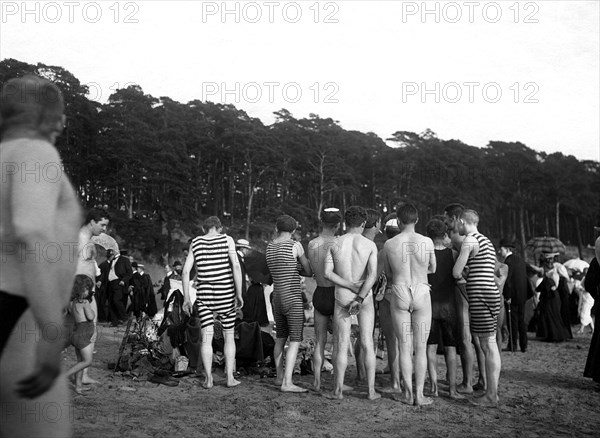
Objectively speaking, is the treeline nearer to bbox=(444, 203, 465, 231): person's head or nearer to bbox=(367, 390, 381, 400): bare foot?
bbox=(444, 203, 465, 231): person's head

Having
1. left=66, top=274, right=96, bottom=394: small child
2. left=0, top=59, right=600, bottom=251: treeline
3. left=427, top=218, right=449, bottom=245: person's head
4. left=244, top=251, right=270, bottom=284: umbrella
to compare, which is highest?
left=0, top=59, right=600, bottom=251: treeline

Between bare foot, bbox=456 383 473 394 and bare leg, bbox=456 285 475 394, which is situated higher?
bare leg, bbox=456 285 475 394

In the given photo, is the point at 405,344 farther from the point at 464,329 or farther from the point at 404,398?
the point at 464,329

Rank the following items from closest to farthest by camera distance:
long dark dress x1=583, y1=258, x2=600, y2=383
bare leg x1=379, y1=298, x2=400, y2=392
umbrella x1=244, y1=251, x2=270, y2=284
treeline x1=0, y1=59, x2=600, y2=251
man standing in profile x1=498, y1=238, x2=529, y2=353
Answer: bare leg x1=379, y1=298, x2=400, y2=392 → long dark dress x1=583, y1=258, x2=600, y2=383 → umbrella x1=244, y1=251, x2=270, y2=284 → man standing in profile x1=498, y1=238, x2=529, y2=353 → treeline x1=0, y1=59, x2=600, y2=251

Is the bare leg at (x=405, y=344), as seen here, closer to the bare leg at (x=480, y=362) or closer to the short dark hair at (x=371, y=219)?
the bare leg at (x=480, y=362)

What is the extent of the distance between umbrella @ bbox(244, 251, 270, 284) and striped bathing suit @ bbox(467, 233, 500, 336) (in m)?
2.81

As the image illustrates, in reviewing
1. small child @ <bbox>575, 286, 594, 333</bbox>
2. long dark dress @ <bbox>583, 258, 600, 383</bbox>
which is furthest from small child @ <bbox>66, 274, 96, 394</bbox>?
small child @ <bbox>575, 286, 594, 333</bbox>

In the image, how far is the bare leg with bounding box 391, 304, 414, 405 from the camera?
20.9 feet

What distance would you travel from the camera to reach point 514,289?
10.1m

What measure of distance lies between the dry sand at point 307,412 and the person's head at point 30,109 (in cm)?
353

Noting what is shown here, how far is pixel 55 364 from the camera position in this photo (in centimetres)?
181

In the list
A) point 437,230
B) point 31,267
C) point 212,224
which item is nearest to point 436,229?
point 437,230

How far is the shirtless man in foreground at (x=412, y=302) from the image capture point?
6.34 metres

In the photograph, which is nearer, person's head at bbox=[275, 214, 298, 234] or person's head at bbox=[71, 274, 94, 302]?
person's head at bbox=[71, 274, 94, 302]
